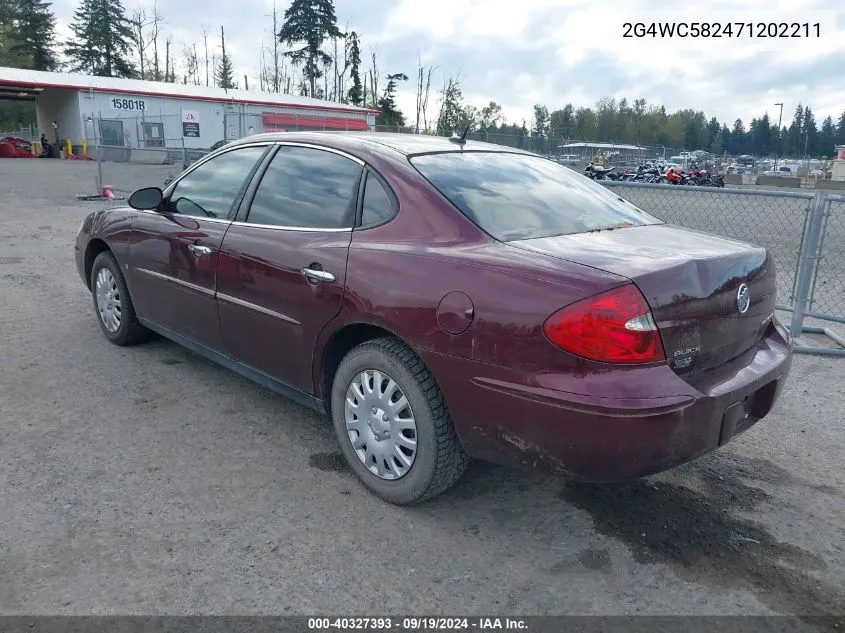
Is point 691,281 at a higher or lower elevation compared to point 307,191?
lower

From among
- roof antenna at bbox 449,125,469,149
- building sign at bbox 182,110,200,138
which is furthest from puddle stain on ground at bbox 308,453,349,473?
building sign at bbox 182,110,200,138

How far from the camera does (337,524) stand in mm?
2932

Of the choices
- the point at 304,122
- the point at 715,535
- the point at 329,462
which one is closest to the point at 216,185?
the point at 329,462

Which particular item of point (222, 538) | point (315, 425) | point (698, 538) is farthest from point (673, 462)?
point (315, 425)

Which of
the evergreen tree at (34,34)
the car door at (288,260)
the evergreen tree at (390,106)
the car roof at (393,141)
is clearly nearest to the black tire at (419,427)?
the car door at (288,260)

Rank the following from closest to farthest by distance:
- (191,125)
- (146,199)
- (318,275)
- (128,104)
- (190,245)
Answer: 1. (318,275)
2. (190,245)
3. (146,199)
4. (191,125)
5. (128,104)

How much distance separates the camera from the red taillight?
95.1 inches

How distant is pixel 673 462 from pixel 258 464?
1.98m

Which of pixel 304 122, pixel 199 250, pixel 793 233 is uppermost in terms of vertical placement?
pixel 304 122

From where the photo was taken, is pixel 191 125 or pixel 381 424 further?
pixel 191 125

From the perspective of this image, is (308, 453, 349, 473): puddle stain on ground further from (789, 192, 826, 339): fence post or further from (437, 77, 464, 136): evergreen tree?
(437, 77, 464, 136): evergreen tree

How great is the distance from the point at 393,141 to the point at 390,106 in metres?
58.7

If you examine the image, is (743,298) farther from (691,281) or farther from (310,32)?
(310,32)

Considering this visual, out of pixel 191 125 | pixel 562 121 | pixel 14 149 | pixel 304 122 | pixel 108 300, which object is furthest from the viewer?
pixel 562 121
